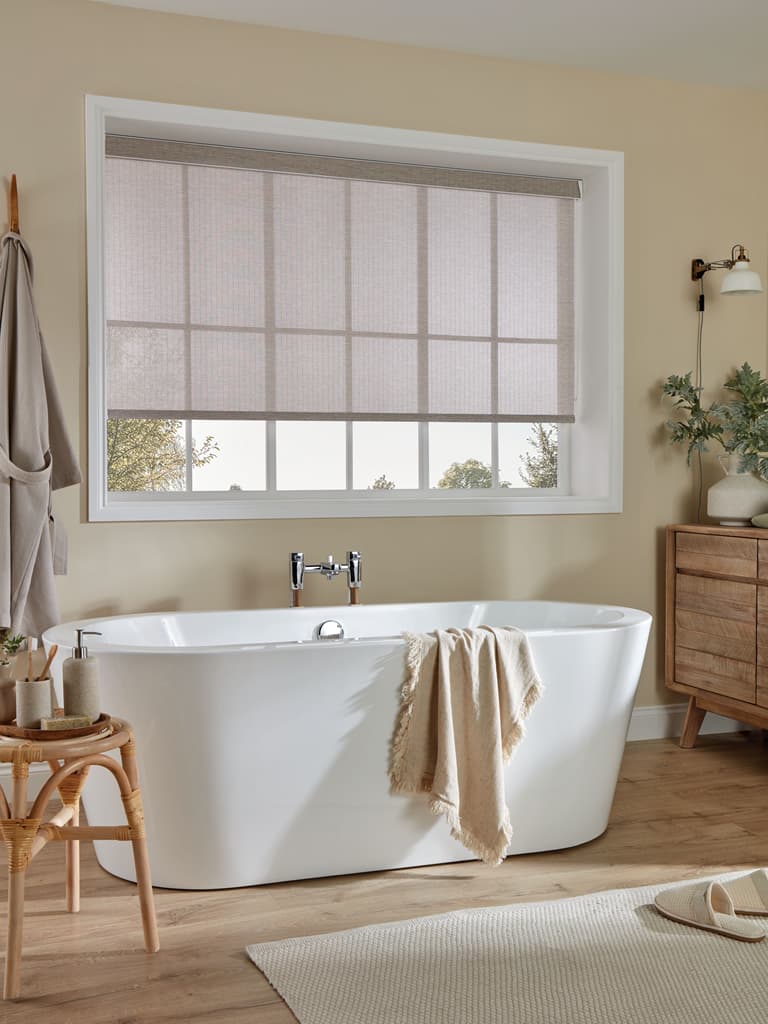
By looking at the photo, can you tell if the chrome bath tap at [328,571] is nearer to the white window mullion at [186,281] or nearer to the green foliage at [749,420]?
the white window mullion at [186,281]

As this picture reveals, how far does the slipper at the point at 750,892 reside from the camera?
96.9 inches

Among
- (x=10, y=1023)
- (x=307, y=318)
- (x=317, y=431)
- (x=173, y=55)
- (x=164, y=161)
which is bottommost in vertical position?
(x=10, y=1023)

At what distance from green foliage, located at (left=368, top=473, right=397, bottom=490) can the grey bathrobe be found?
122 cm

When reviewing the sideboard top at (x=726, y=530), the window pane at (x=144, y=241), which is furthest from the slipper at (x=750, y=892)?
the window pane at (x=144, y=241)

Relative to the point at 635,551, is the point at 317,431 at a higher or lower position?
higher

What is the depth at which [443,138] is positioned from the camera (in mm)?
3836

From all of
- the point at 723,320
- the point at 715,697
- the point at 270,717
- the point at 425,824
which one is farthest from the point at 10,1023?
the point at 723,320

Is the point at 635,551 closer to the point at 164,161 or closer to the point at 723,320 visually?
the point at 723,320

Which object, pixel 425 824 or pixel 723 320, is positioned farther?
pixel 723 320

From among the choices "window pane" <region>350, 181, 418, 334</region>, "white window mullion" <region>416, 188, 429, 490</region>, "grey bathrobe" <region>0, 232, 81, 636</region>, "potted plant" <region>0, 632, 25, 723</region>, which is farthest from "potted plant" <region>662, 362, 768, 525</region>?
"potted plant" <region>0, 632, 25, 723</region>

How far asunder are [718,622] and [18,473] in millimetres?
2502

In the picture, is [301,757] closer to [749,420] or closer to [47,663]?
[47,663]

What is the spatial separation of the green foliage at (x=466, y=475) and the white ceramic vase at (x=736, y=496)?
2.90 ft

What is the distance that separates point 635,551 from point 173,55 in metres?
2.55
